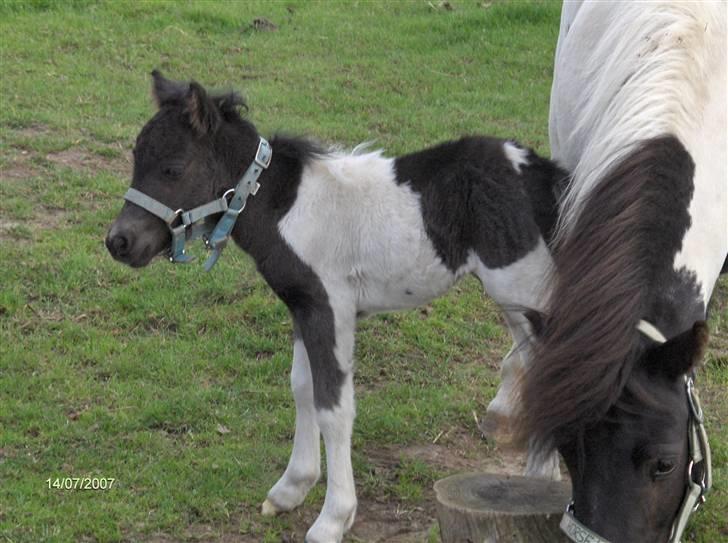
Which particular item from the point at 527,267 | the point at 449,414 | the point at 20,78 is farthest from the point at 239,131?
the point at 20,78

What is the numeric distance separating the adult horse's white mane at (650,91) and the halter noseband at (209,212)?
3.75 ft

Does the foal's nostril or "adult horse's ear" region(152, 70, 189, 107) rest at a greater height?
"adult horse's ear" region(152, 70, 189, 107)

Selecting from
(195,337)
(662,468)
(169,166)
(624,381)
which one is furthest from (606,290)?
(195,337)

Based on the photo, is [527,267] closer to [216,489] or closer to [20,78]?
[216,489]

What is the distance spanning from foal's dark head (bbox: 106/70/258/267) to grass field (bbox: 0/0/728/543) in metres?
1.12

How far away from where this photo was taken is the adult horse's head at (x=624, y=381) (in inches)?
122

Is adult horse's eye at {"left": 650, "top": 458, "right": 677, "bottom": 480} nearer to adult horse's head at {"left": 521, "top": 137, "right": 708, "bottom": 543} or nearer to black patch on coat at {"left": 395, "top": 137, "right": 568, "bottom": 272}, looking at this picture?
adult horse's head at {"left": 521, "top": 137, "right": 708, "bottom": 543}

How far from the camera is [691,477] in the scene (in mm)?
3283

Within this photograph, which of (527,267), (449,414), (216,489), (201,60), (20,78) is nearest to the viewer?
(527,267)

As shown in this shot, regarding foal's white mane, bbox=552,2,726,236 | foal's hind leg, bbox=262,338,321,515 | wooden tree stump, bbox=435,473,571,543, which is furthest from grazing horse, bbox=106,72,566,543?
wooden tree stump, bbox=435,473,571,543

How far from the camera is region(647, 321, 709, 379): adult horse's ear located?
3.05 m

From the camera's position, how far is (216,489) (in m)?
4.84

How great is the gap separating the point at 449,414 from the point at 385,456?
0.49 meters

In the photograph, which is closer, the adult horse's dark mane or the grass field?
the adult horse's dark mane
